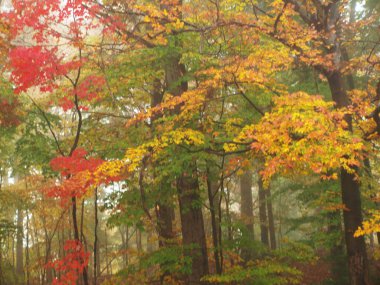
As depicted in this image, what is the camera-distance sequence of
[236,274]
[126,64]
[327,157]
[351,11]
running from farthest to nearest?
[351,11]
[126,64]
[236,274]
[327,157]

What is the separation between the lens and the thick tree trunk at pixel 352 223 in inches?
327

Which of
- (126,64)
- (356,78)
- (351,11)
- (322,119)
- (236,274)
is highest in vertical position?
(351,11)

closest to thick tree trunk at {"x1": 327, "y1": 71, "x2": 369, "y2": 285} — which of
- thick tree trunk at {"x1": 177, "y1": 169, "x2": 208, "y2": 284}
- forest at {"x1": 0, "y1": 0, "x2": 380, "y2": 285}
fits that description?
forest at {"x1": 0, "y1": 0, "x2": 380, "y2": 285}

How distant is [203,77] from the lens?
9727 mm

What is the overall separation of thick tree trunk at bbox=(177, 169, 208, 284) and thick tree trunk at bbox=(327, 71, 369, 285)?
11.5 feet

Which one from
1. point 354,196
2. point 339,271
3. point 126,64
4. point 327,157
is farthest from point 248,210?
point 327,157

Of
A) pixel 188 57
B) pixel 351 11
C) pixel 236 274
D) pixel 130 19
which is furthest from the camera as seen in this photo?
pixel 351 11

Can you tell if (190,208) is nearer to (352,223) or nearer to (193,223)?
(193,223)

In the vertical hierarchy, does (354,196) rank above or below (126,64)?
below

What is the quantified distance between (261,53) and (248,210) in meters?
12.6

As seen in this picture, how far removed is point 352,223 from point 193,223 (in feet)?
13.3

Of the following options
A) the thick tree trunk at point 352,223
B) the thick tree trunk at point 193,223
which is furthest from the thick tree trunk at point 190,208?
the thick tree trunk at point 352,223

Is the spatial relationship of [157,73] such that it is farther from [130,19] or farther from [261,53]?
[261,53]

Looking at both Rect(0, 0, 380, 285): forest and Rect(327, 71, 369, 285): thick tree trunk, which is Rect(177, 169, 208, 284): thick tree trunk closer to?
Rect(0, 0, 380, 285): forest
